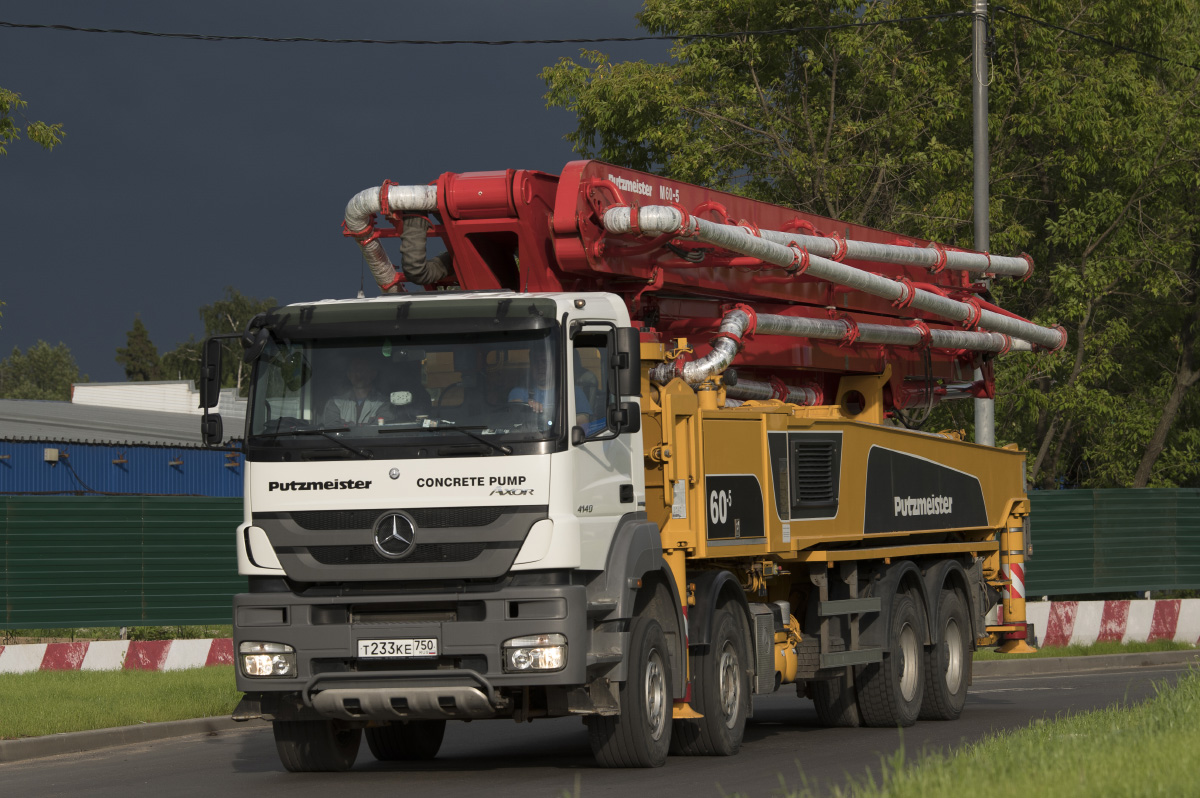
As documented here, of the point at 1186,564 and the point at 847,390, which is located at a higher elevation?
the point at 847,390

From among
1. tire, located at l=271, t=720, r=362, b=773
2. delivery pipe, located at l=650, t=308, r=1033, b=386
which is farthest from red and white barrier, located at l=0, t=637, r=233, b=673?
delivery pipe, located at l=650, t=308, r=1033, b=386

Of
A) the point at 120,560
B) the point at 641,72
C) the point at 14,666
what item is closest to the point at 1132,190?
the point at 641,72

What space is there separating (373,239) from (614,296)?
229cm

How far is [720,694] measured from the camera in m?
A: 12.0

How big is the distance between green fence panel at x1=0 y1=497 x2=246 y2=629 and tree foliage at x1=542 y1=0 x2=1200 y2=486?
32.8 feet

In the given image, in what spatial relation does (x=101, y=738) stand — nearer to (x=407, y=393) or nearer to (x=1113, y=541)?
(x=407, y=393)

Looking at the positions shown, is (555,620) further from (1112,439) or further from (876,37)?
(1112,439)

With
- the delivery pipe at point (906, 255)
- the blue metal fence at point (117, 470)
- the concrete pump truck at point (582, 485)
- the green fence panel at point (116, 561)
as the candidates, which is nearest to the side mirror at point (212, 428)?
the concrete pump truck at point (582, 485)

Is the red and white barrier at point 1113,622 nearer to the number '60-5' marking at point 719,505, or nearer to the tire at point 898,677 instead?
the tire at point 898,677

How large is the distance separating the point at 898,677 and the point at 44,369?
152025 millimetres

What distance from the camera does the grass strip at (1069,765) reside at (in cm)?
732

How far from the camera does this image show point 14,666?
1861 centimetres

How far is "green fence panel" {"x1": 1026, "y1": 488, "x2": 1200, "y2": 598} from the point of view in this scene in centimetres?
2608

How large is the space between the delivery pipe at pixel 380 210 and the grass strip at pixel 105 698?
4.82 m
